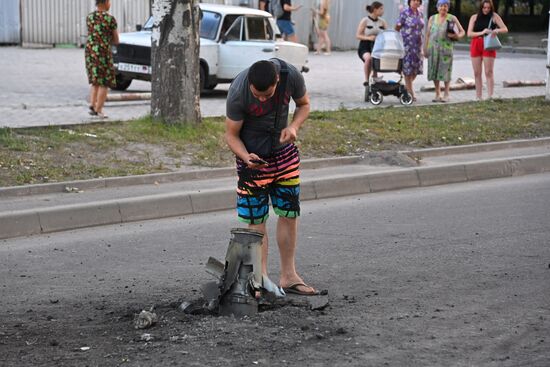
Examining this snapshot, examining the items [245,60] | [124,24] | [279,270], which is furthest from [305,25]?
[279,270]

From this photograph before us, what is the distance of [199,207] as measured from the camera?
10.1 m

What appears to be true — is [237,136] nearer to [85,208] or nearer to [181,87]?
[85,208]

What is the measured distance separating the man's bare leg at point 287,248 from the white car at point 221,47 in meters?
11.4

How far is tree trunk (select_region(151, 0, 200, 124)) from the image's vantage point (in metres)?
12.8

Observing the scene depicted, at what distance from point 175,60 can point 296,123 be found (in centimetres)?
630

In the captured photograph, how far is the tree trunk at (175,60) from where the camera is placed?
42.0 feet

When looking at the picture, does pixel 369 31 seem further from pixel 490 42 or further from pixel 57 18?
pixel 57 18

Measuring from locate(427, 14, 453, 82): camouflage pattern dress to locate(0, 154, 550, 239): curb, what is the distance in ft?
15.7

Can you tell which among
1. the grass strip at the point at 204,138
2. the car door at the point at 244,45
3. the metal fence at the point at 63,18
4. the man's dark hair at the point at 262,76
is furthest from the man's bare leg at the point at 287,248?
the metal fence at the point at 63,18

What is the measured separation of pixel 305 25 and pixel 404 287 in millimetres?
26252

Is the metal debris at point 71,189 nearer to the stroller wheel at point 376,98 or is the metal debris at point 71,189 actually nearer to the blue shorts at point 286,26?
the stroller wheel at point 376,98

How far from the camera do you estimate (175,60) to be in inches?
504

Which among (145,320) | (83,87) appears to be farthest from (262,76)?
(83,87)

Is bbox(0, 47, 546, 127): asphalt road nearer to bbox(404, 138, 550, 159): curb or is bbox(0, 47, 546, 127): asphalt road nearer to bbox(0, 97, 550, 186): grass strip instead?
bbox(0, 97, 550, 186): grass strip
